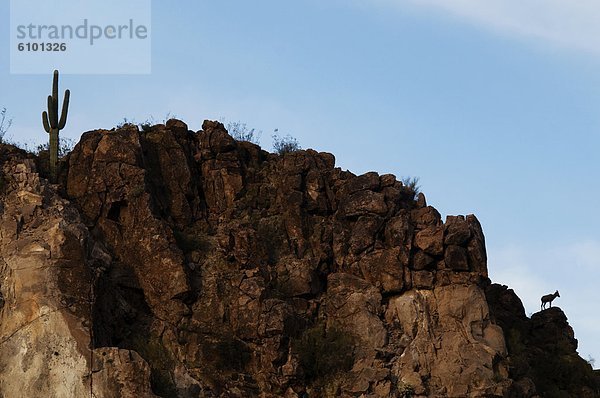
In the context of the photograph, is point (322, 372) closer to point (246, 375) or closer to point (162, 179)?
point (246, 375)

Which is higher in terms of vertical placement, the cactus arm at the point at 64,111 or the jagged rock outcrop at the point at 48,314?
the cactus arm at the point at 64,111

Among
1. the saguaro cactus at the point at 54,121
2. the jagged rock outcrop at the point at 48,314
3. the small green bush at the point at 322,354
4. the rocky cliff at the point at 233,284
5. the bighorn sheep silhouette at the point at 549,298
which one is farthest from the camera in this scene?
the bighorn sheep silhouette at the point at 549,298

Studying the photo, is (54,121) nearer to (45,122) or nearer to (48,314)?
(45,122)

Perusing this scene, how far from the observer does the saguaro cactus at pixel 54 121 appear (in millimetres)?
42812

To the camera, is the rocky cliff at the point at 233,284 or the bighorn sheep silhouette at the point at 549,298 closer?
the rocky cliff at the point at 233,284

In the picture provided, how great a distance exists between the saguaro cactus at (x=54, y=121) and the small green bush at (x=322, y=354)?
11.1 metres

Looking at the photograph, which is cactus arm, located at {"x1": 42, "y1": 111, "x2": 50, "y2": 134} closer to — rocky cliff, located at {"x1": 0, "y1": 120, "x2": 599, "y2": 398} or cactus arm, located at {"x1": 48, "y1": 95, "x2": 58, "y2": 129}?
cactus arm, located at {"x1": 48, "y1": 95, "x2": 58, "y2": 129}

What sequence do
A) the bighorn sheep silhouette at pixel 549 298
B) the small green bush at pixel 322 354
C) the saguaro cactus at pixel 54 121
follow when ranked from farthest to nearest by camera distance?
the bighorn sheep silhouette at pixel 549 298
the saguaro cactus at pixel 54 121
the small green bush at pixel 322 354

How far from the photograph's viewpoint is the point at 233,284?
132ft

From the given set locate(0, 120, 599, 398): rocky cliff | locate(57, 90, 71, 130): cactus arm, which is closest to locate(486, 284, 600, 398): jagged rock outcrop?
locate(0, 120, 599, 398): rocky cliff

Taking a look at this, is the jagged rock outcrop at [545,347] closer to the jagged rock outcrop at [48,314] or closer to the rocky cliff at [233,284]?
the rocky cliff at [233,284]

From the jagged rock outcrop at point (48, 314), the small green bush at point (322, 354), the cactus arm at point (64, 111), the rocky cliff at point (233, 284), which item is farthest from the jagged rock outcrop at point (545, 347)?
the cactus arm at point (64, 111)

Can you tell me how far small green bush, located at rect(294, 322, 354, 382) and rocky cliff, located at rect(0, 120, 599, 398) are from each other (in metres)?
0.05

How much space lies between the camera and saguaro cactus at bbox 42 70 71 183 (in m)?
42.8
